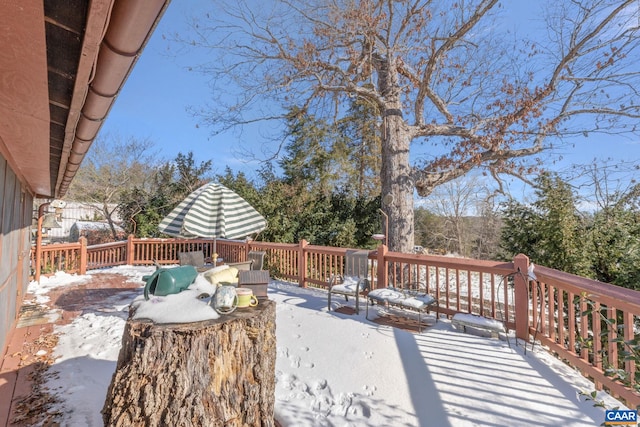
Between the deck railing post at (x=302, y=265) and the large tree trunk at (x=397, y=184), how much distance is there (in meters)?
1.98

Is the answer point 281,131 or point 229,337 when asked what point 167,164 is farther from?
point 229,337

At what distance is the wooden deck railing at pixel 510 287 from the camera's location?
7.57 feet

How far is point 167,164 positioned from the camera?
13625 mm

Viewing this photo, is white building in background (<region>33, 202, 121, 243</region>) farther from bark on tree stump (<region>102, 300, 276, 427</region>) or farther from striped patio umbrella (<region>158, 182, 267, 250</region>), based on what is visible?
bark on tree stump (<region>102, 300, 276, 427</region>)

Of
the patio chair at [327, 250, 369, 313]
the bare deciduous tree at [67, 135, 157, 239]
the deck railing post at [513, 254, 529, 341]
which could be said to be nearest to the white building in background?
the bare deciduous tree at [67, 135, 157, 239]

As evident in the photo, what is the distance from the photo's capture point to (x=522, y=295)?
→ 3.51m

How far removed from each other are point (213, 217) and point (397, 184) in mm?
4278

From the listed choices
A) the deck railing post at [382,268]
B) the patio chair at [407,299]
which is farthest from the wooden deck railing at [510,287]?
the patio chair at [407,299]

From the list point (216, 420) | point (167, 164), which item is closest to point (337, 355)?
point (216, 420)

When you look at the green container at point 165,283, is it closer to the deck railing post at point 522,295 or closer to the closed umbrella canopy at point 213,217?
the closed umbrella canopy at point 213,217

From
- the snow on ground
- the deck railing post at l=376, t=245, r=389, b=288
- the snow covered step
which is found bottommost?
the snow on ground

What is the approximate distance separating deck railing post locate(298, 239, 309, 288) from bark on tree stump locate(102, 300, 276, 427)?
4.44 m

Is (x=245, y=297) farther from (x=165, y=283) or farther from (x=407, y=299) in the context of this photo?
(x=407, y=299)

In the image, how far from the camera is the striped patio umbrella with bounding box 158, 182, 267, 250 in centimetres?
408
